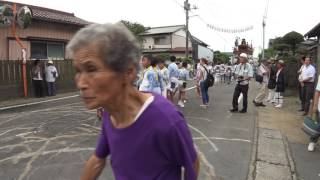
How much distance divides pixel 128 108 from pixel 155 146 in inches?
9.2

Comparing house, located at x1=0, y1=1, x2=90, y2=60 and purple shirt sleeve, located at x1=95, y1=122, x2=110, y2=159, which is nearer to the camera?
purple shirt sleeve, located at x1=95, y1=122, x2=110, y2=159

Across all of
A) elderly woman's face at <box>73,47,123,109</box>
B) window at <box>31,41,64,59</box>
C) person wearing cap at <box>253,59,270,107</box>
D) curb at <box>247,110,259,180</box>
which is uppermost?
window at <box>31,41,64,59</box>

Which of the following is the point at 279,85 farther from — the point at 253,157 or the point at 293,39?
the point at 293,39

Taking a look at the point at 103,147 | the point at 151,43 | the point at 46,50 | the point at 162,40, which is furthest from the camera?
the point at 151,43

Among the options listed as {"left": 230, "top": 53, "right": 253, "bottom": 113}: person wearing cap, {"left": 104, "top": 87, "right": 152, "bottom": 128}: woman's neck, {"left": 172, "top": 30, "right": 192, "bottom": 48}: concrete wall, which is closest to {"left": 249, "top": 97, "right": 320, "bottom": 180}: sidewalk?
{"left": 230, "top": 53, "right": 253, "bottom": 113}: person wearing cap

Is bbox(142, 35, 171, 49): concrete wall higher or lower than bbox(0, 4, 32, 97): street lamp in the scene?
higher

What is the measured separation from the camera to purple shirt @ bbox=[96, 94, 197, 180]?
1672 mm

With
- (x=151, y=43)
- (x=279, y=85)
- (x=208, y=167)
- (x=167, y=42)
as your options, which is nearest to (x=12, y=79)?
(x=279, y=85)

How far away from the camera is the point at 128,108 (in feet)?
5.83

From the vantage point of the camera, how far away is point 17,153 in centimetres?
638

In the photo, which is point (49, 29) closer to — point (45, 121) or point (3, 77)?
point (3, 77)

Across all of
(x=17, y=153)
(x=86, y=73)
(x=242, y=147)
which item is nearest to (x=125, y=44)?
(x=86, y=73)

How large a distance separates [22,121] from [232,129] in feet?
17.7

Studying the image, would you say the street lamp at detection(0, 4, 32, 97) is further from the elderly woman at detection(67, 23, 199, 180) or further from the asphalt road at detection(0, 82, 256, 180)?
the elderly woman at detection(67, 23, 199, 180)
